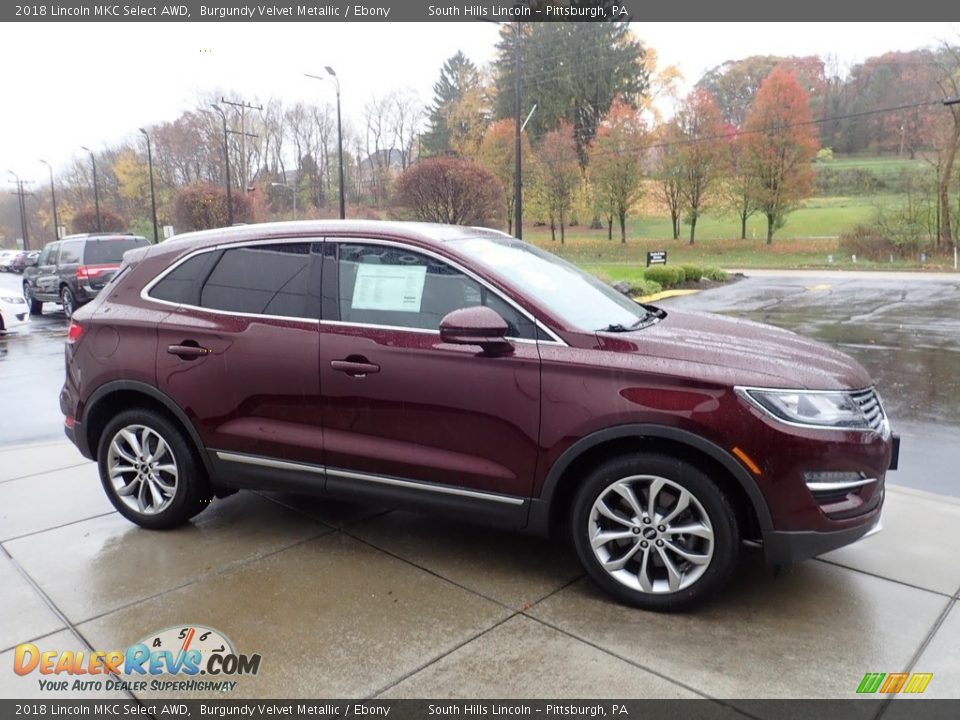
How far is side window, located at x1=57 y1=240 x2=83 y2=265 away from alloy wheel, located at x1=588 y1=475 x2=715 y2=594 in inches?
681

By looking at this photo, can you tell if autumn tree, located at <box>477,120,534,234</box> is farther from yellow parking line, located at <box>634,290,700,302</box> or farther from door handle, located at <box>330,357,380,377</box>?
door handle, located at <box>330,357,380,377</box>

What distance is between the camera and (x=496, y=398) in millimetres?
3328

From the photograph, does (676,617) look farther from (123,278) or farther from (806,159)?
(806,159)

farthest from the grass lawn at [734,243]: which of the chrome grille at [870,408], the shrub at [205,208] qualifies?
the chrome grille at [870,408]

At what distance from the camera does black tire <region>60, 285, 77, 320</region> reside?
17.1 meters

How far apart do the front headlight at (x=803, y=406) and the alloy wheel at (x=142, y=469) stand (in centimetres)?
318

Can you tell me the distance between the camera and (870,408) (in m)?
3.21

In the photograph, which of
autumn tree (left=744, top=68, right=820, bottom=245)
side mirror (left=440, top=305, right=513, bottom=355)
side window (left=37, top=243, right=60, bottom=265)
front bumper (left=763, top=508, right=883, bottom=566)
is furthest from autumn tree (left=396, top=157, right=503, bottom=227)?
autumn tree (left=744, top=68, right=820, bottom=245)

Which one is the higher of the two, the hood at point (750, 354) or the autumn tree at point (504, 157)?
the autumn tree at point (504, 157)

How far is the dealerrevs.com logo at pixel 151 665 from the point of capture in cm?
277

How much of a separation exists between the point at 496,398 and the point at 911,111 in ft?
229

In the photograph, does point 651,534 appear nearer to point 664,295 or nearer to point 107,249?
point 107,249

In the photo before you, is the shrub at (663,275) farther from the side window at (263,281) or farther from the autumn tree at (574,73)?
the autumn tree at (574,73)

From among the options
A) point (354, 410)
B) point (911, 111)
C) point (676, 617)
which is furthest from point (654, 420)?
point (911, 111)
